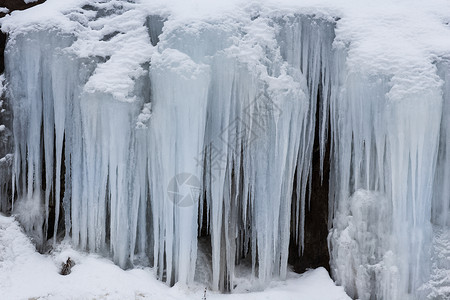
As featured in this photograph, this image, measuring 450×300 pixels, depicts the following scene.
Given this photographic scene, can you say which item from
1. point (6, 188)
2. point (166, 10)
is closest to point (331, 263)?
point (166, 10)

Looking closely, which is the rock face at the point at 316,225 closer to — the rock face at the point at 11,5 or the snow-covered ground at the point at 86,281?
the snow-covered ground at the point at 86,281

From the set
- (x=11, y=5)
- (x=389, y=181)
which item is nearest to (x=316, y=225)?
(x=389, y=181)

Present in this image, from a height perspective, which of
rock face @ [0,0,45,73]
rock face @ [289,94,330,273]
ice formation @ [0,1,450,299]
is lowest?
rock face @ [289,94,330,273]

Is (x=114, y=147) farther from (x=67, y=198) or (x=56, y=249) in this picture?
(x=56, y=249)

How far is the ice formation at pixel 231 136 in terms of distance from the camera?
20.5 feet

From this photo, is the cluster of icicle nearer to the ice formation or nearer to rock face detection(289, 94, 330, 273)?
the ice formation

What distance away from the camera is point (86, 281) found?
6133 mm

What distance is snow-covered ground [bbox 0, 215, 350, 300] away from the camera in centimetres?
602

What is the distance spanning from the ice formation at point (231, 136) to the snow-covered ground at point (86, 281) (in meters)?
0.21

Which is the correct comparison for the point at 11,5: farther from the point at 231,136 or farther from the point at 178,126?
the point at 231,136

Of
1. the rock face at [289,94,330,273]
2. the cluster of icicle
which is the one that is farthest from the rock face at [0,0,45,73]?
the rock face at [289,94,330,273]

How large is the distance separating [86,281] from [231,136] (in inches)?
94.2

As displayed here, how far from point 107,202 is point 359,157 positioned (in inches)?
126

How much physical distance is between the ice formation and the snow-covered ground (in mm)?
214
